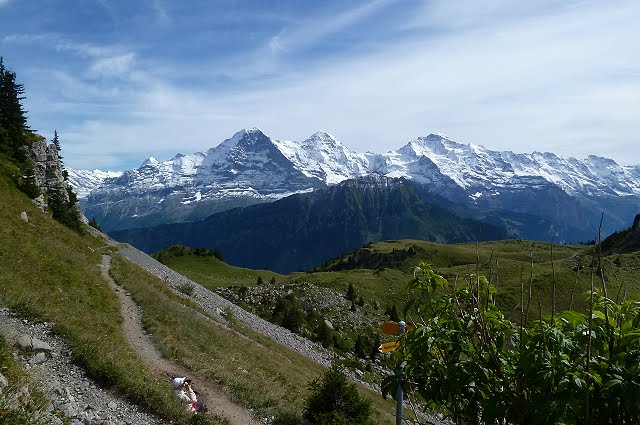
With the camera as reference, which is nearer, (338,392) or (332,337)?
(338,392)

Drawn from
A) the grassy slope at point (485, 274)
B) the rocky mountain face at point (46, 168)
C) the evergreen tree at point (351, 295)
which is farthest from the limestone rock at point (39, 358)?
the evergreen tree at point (351, 295)

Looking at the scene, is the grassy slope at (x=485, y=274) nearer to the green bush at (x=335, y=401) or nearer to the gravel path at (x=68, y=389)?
the green bush at (x=335, y=401)

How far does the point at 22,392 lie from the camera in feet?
33.2

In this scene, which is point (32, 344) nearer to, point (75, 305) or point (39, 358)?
point (39, 358)

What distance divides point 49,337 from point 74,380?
2488 mm

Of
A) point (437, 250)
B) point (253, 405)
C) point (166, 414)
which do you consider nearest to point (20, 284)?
point (166, 414)

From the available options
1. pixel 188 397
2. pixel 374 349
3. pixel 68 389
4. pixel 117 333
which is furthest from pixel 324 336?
pixel 68 389

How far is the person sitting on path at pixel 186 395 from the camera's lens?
A: 47.6 feet

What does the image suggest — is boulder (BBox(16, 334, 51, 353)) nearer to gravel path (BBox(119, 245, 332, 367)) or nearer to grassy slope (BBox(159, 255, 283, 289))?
gravel path (BBox(119, 245, 332, 367))

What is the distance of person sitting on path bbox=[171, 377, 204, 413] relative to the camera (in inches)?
572

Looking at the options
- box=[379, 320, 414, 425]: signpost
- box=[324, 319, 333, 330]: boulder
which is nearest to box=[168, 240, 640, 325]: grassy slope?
box=[324, 319, 333, 330]: boulder

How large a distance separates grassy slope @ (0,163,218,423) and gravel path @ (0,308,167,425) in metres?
0.37

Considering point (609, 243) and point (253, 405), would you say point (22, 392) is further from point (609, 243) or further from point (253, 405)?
point (609, 243)

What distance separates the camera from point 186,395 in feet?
49.1
